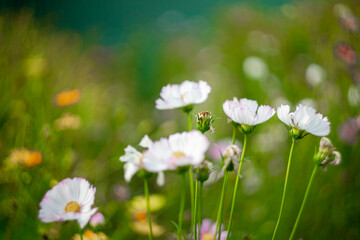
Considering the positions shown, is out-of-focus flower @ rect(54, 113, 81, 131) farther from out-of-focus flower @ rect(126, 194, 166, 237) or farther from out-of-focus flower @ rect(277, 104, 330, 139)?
out-of-focus flower @ rect(277, 104, 330, 139)

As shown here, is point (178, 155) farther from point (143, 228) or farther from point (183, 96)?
point (143, 228)

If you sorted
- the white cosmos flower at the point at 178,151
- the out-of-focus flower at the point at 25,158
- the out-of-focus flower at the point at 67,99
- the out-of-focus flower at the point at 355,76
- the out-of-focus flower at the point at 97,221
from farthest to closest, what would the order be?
the out-of-focus flower at the point at 67,99
the out-of-focus flower at the point at 355,76
the out-of-focus flower at the point at 25,158
the out-of-focus flower at the point at 97,221
the white cosmos flower at the point at 178,151

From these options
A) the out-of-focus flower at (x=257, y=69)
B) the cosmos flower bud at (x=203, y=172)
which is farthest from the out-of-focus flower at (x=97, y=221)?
the out-of-focus flower at (x=257, y=69)

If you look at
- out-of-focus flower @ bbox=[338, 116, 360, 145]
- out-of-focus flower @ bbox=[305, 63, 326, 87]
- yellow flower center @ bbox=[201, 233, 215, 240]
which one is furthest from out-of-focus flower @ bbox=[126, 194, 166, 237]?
out-of-focus flower @ bbox=[305, 63, 326, 87]

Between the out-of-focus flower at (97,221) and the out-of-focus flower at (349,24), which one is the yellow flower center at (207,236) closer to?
the out-of-focus flower at (97,221)

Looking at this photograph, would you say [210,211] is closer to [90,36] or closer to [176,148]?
[176,148]
